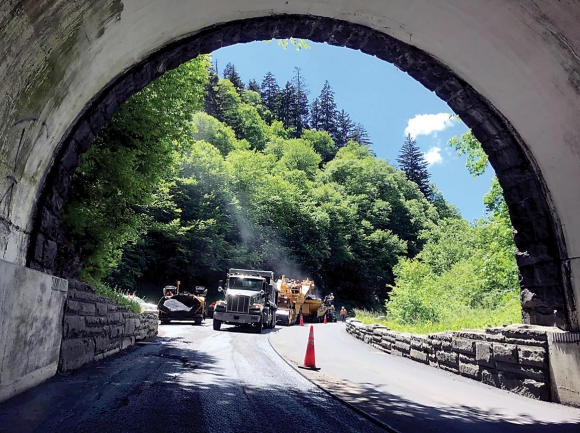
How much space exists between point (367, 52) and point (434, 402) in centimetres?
525

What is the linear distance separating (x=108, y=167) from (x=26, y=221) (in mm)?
4670

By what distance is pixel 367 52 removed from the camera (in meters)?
7.26

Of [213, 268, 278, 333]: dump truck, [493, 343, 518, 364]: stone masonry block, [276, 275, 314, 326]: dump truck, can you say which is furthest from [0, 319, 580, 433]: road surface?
[276, 275, 314, 326]: dump truck

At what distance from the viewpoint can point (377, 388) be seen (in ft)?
25.0

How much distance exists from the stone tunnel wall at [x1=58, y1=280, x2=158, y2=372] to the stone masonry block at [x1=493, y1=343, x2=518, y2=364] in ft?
22.2

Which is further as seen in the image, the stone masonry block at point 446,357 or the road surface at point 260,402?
the stone masonry block at point 446,357

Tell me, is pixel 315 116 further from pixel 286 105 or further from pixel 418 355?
pixel 418 355

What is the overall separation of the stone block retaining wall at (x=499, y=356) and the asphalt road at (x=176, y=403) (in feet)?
9.79

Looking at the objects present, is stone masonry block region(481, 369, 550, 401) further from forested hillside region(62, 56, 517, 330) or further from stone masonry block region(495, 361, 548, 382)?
forested hillside region(62, 56, 517, 330)

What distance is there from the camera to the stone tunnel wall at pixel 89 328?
23.5 ft

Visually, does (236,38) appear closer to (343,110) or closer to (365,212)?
(365,212)

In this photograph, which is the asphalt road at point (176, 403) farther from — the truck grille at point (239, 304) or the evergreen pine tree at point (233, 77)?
the evergreen pine tree at point (233, 77)

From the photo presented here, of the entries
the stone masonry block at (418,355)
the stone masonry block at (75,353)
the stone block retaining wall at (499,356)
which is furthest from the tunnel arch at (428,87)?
the stone masonry block at (418,355)

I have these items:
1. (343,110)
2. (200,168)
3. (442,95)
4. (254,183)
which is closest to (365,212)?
(254,183)
